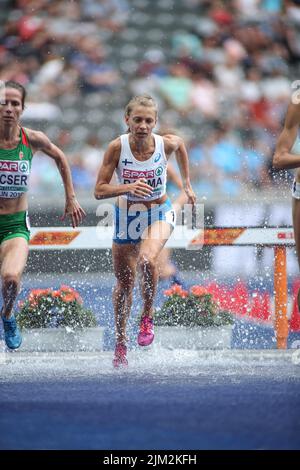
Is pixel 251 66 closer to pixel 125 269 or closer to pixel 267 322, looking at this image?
pixel 267 322

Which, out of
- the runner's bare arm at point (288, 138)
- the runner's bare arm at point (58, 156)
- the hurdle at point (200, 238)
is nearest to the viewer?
the runner's bare arm at point (288, 138)

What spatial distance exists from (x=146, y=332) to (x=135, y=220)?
858 millimetres

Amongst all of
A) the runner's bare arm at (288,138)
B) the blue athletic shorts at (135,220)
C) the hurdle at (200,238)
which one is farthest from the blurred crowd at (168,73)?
the runner's bare arm at (288,138)

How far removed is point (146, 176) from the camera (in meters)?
6.85

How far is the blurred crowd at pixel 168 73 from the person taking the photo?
41.8 feet

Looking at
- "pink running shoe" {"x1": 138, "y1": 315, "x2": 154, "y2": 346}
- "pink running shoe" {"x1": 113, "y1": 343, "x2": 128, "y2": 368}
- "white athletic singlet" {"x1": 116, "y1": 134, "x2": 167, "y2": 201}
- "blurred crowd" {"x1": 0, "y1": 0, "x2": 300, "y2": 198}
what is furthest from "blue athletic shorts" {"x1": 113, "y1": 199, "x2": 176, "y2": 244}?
"blurred crowd" {"x1": 0, "y1": 0, "x2": 300, "y2": 198}

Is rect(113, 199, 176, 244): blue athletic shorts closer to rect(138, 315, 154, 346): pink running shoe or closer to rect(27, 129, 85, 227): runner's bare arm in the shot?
rect(27, 129, 85, 227): runner's bare arm

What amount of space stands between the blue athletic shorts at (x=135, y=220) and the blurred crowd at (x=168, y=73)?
5.30m

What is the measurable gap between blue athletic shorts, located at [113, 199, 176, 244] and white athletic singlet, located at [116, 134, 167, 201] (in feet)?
0.30

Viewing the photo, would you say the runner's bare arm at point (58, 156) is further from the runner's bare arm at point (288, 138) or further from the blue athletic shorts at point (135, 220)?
the runner's bare arm at point (288, 138)

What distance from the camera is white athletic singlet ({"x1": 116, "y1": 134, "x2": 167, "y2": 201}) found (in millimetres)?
6832

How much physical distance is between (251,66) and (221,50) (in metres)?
0.54

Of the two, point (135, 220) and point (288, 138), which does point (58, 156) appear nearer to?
point (135, 220)
